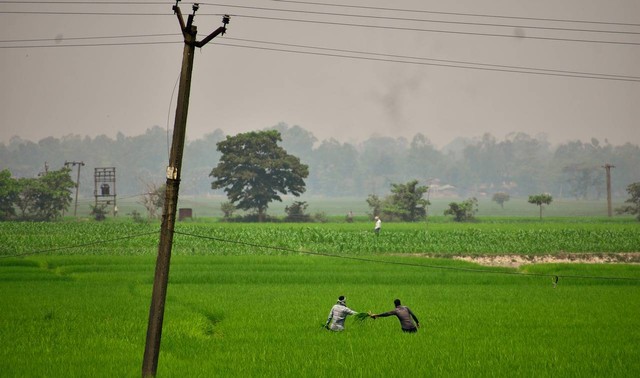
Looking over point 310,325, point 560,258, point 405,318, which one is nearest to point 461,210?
point 560,258

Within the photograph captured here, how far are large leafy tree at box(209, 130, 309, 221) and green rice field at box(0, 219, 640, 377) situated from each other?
136 ft

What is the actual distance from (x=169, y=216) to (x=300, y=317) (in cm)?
746

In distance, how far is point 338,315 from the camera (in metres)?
17.3

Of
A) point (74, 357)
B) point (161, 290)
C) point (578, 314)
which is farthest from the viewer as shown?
point (578, 314)

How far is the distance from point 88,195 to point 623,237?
155m

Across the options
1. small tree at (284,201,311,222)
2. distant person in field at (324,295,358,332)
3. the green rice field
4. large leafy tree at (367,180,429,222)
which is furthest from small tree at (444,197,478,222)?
distant person in field at (324,295,358,332)

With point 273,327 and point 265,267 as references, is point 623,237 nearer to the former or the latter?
point 265,267

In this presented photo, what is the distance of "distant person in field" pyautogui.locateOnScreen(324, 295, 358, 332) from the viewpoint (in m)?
17.2

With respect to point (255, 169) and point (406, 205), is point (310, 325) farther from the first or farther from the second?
point (255, 169)

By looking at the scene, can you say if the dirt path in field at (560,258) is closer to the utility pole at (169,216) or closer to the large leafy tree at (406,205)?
the utility pole at (169,216)

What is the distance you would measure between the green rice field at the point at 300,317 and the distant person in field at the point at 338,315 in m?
0.18

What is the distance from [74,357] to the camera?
14.3m

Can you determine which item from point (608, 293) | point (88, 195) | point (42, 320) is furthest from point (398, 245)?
point (88, 195)

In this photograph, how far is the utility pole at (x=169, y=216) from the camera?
12891 millimetres
